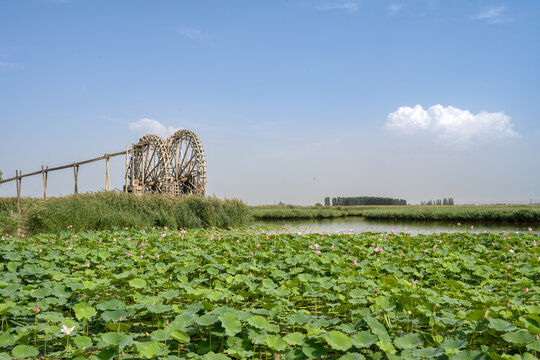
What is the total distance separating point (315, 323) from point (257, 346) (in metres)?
0.44

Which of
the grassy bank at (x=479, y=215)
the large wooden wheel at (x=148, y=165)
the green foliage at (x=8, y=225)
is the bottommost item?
the grassy bank at (x=479, y=215)

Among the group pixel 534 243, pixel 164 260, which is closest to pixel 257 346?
pixel 164 260

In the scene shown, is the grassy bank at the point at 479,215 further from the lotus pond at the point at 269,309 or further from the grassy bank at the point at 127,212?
the lotus pond at the point at 269,309

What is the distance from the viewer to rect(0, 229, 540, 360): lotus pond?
2.29 metres

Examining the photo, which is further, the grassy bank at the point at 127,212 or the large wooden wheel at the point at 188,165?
the large wooden wheel at the point at 188,165

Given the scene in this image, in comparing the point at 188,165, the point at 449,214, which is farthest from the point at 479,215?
the point at 188,165

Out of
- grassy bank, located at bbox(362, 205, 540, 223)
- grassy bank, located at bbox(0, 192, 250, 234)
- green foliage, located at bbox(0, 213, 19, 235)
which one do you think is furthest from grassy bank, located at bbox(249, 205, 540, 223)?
green foliage, located at bbox(0, 213, 19, 235)

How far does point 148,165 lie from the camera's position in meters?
23.1

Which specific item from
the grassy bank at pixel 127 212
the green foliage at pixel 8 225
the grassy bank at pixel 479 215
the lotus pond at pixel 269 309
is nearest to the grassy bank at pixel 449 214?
the grassy bank at pixel 479 215

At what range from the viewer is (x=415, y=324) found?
117 inches

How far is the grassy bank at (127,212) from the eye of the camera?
10.3 metres

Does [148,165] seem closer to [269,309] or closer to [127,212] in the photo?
[127,212]

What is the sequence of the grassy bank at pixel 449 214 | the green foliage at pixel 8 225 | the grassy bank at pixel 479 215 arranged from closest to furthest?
the green foliage at pixel 8 225
the grassy bank at pixel 479 215
the grassy bank at pixel 449 214

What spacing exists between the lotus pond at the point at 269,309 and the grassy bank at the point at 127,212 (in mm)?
4397
